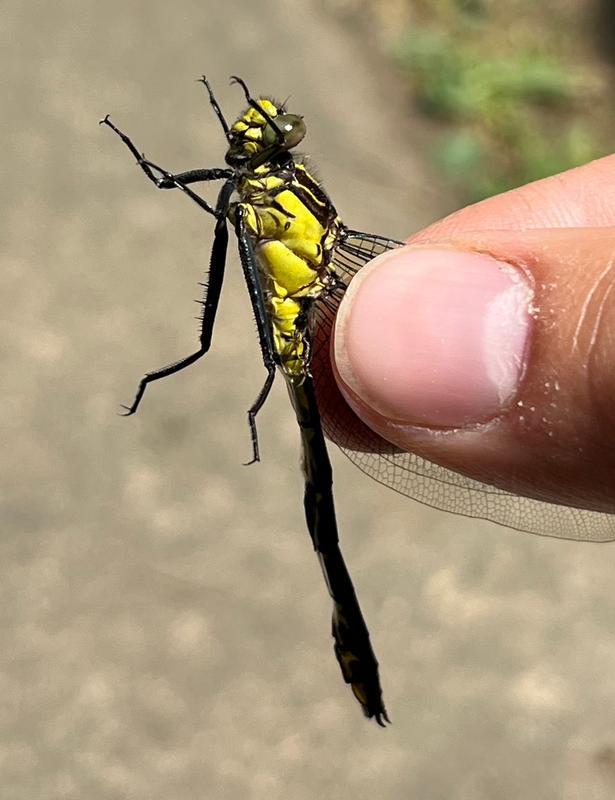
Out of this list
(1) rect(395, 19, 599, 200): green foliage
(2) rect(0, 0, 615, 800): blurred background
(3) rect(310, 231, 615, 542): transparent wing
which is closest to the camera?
(3) rect(310, 231, 615, 542): transparent wing

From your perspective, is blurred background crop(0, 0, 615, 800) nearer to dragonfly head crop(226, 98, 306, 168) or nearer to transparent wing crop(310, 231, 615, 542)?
transparent wing crop(310, 231, 615, 542)

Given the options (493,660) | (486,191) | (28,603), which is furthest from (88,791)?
(486,191)

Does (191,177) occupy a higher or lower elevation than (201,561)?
higher

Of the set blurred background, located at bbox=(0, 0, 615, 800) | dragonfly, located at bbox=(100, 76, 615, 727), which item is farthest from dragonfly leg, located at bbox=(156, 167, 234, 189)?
blurred background, located at bbox=(0, 0, 615, 800)

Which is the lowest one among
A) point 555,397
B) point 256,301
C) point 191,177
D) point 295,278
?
point 555,397

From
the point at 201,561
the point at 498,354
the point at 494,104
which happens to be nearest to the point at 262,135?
the point at 498,354

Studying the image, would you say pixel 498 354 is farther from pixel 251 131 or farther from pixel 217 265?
pixel 251 131

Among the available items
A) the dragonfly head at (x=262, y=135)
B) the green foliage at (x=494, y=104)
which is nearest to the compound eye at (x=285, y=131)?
the dragonfly head at (x=262, y=135)

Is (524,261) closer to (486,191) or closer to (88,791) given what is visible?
(88,791)
